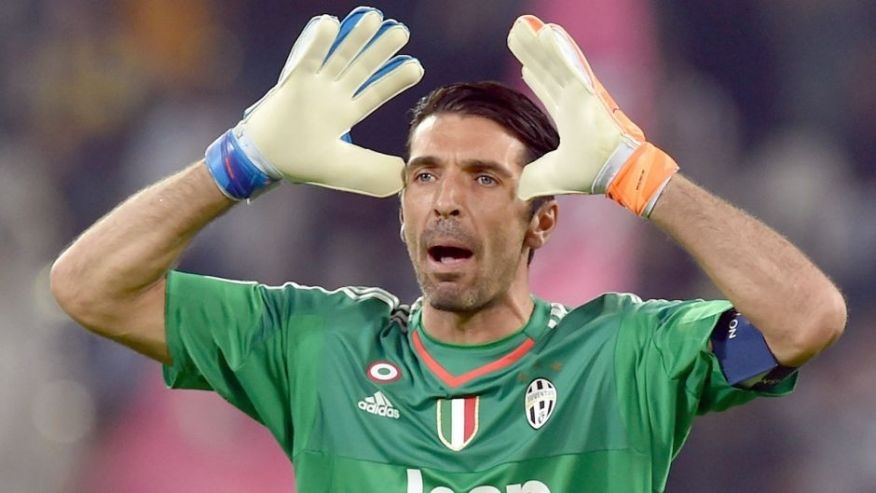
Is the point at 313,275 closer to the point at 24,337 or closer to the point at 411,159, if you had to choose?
the point at 24,337

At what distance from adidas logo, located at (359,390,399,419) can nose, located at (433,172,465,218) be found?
12.7 inches

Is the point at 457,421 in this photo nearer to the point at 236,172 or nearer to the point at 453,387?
the point at 453,387

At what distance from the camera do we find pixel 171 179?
2299 mm

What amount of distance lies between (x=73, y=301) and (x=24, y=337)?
183 centimetres

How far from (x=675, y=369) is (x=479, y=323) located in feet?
1.26

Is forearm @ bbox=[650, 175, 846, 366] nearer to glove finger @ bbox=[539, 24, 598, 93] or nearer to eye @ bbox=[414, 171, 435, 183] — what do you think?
glove finger @ bbox=[539, 24, 598, 93]

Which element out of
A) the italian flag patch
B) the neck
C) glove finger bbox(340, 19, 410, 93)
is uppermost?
glove finger bbox(340, 19, 410, 93)

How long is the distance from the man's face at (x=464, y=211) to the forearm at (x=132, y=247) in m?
0.34

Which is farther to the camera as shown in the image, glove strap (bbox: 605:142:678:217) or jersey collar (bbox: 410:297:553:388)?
jersey collar (bbox: 410:297:553:388)

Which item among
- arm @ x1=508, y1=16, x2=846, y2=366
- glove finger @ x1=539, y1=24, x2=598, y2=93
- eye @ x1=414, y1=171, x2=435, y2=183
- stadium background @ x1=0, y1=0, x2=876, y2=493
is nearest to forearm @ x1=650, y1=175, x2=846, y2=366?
arm @ x1=508, y1=16, x2=846, y2=366

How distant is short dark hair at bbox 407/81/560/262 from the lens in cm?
246

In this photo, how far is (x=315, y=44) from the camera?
2.21m

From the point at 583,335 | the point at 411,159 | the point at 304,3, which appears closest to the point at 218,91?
the point at 304,3

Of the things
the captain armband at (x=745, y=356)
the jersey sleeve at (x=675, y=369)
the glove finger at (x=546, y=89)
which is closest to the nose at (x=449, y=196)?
the glove finger at (x=546, y=89)
